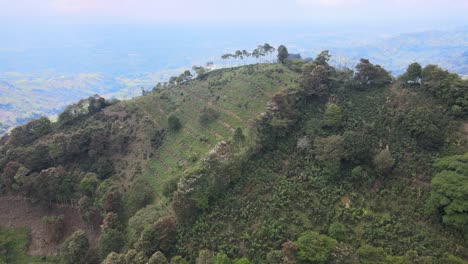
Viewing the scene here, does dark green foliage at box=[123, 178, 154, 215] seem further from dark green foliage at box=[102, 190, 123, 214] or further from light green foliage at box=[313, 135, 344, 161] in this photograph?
light green foliage at box=[313, 135, 344, 161]

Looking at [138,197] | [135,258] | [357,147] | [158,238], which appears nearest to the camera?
[135,258]

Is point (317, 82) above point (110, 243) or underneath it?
above

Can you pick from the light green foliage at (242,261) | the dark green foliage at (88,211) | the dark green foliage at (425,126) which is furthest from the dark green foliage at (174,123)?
the dark green foliage at (425,126)

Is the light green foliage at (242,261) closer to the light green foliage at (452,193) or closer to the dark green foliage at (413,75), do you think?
the light green foliage at (452,193)

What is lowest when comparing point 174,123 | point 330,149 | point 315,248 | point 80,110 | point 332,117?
point 315,248

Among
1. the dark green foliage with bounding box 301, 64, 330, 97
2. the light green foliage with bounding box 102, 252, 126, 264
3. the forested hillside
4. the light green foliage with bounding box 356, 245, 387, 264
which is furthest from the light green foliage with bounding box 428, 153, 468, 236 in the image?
the light green foliage with bounding box 102, 252, 126, 264

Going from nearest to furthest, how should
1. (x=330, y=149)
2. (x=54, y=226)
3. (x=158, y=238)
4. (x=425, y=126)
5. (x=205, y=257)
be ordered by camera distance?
(x=205, y=257) < (x=158, y=238) < (x=425, y=126) < (x=330, y=149) < (x=54, y=226)

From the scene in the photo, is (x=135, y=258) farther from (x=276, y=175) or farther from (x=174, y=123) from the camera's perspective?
(x=174, y=123)

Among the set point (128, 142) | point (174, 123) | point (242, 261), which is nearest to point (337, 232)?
point (242, 261)
